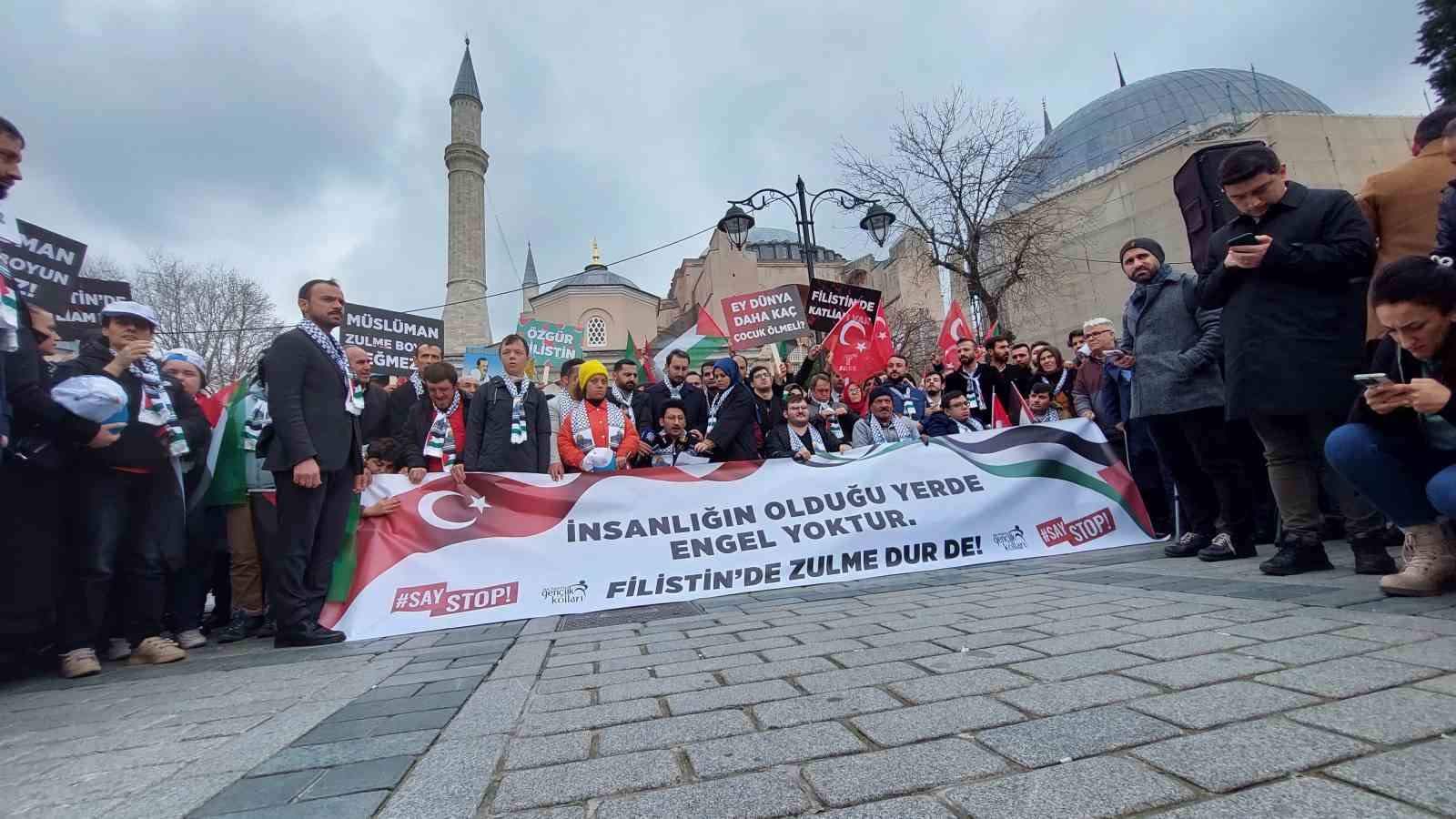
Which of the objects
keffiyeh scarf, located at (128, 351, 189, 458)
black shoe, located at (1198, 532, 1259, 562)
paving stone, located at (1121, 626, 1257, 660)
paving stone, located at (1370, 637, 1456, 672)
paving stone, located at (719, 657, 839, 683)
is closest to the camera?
paving stone, located at (1370, 637, 1456, 672)

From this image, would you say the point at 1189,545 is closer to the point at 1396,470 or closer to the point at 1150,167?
the point at 1396,470

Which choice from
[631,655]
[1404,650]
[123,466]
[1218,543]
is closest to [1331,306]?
[1218,543]

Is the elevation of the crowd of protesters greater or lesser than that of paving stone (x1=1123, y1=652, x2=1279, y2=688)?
greater

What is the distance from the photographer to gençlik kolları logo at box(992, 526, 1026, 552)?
18.5ft

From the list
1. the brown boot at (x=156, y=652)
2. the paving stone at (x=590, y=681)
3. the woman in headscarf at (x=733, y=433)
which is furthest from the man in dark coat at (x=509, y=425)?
the paving stone at (x=590, y=681)

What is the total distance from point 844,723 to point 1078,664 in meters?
0.87

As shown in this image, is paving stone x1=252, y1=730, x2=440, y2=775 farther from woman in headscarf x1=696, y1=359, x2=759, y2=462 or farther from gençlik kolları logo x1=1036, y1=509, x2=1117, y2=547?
gençlik kolları logo x1=1036, y1=509, x2=1117, y2=547

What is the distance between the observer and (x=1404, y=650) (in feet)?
6.66

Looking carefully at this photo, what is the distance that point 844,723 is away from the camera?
5.95 feet

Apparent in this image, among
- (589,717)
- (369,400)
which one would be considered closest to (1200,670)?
(589,717)

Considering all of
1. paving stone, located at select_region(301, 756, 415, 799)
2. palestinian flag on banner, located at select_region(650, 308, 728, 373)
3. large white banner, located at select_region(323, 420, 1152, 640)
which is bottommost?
paving stone, located at select_region(301, 756, 415, 799)

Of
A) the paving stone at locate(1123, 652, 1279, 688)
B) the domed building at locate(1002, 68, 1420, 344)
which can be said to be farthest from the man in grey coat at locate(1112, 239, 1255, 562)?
the domed building at locate(1002, 68, 1420, 344)

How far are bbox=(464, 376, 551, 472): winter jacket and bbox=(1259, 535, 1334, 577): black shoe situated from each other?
Result: 4.88m

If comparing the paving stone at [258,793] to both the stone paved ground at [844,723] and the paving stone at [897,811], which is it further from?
the paving stone at [897,811]
